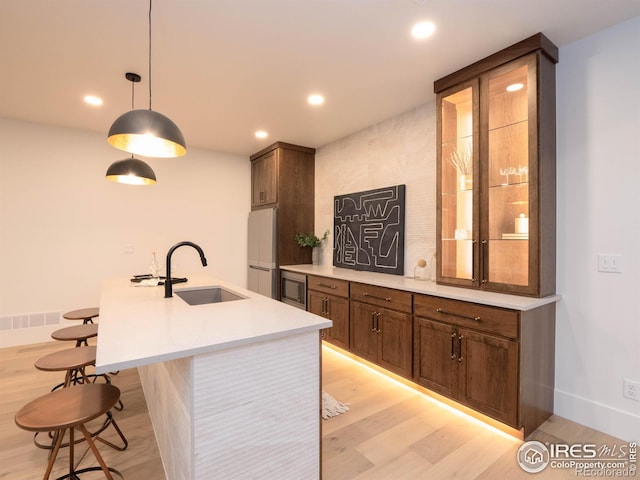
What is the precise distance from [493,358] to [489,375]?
13 cm

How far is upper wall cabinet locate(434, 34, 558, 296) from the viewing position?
85.0 inches

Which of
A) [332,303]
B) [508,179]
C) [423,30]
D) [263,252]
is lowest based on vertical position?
[332,303]

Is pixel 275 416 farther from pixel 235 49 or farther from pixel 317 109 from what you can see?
pixel 317 109

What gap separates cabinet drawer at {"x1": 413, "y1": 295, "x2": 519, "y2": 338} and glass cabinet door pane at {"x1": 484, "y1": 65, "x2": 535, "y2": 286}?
35 cm

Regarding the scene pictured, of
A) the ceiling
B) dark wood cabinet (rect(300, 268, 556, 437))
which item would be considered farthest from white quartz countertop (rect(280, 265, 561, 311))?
the ceiling

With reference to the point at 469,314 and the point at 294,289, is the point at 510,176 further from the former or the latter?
the point at 294,289

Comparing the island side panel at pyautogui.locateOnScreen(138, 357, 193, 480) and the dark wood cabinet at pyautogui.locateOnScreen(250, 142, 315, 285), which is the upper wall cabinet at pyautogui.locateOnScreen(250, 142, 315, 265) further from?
the island side panel at pyautogui.locateOnScreen(138, 357, 193, 480)

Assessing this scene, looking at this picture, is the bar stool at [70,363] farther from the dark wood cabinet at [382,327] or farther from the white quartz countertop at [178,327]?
Answer: the dark wood cabinet at [382,327]

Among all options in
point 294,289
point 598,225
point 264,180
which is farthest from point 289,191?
point 598,225

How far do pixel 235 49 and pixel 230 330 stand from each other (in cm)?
204

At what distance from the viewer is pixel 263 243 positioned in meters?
4.75

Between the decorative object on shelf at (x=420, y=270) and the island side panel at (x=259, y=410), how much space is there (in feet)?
6.17

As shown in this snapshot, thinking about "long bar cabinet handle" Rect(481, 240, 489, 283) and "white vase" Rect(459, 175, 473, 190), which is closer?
"long bar cabinet handle" Rect(481, 240, 489, 283)

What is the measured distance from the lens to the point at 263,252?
4742 mm
